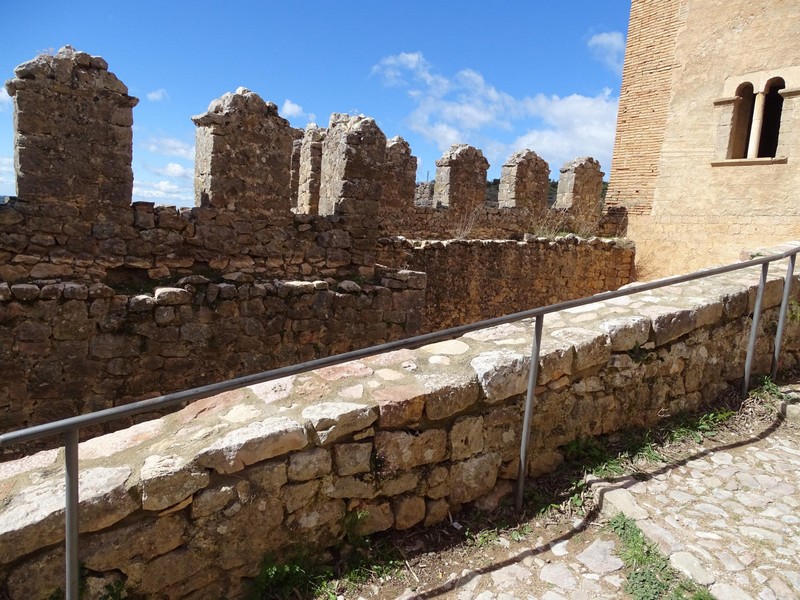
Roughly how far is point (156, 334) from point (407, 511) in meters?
3.75

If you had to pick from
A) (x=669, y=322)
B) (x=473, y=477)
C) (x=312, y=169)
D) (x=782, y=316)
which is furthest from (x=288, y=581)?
(x=312, y=169)

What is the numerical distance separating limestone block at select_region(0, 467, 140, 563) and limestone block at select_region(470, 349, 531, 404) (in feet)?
6.18

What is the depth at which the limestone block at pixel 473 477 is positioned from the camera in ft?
10.1

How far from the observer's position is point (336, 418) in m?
2.67

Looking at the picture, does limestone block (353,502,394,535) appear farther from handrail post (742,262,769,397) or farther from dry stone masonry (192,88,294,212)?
dry stone masonry (192,88,294,212)

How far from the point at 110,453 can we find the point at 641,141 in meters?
12.9

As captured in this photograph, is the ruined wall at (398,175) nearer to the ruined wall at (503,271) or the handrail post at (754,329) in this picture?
the ruined wall at (503,271)

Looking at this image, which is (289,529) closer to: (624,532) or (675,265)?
(624,532)

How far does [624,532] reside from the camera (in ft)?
9.46

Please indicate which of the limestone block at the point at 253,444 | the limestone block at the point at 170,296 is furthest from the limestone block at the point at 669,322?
the limestone block at the point at 170,296

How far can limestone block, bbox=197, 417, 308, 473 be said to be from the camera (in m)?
2.39

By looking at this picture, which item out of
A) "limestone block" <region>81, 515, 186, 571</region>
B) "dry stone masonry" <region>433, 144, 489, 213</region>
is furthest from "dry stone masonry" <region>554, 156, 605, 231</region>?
"limestone block" <region>81, 515, 186, 571</region>

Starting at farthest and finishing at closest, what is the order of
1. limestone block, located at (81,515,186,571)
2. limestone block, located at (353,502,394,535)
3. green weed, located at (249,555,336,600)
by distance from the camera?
1. limestone block, located at (353,502,394,535)
2. green weed, located at (249,555,336,600)
3. limestone block, located at (81,515,186,571)

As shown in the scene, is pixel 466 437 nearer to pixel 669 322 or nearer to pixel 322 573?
pixel 322 573
